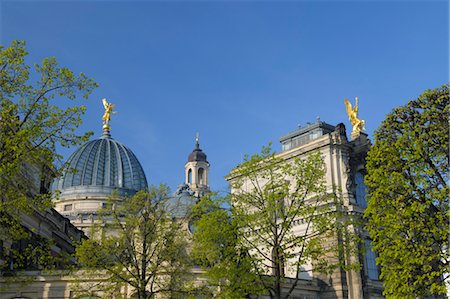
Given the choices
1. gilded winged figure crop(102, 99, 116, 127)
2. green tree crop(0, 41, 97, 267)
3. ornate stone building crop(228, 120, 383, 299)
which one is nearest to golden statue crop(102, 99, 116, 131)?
gilded winged figure crop(102, 99, 116, 127)

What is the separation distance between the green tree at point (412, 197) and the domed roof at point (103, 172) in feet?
218

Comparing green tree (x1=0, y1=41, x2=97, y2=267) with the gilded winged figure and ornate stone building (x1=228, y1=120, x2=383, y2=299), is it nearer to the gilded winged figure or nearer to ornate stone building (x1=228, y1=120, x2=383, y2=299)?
ornate stone building (x1=228, y1=120, x2=383, y2=299)

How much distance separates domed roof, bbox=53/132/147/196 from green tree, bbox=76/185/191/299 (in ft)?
182

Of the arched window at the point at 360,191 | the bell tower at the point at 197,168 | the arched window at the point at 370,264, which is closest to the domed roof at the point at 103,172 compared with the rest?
the bell tower at the point at 197,168

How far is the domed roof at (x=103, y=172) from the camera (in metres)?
91.1

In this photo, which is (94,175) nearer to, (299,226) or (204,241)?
(299,226)

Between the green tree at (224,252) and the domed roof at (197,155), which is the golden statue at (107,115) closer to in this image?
the domed roof at (197,155)

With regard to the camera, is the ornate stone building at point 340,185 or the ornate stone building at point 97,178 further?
the ornate stone building at point 97,178

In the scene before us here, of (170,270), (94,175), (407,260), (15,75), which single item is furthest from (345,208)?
(94,175)

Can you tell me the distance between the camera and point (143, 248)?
111 feet

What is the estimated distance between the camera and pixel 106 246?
3356cm

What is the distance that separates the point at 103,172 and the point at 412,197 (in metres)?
73.7

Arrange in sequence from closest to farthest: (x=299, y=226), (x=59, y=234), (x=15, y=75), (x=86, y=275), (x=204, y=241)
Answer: (x=15, y=75)
(x=204, y=241)
(x=86, y=275)
(x=59, y=234)
(x=299, y=226)

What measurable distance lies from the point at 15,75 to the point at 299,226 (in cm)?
3441
